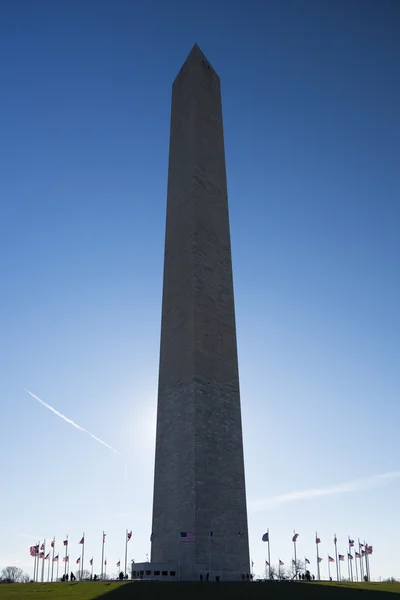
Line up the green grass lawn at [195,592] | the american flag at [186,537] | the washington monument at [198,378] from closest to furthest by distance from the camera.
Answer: the green grass lawn at [195,592], the american flag at [186,537], the washington monument at [198,378]

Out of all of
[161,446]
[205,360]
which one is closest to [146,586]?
[161,446]

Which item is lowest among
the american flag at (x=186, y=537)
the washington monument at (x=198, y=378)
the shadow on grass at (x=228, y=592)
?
the shadow on grass at (x=228, y=592)

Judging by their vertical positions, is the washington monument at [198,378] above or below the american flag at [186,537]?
above

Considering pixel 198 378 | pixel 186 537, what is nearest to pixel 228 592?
pixel 186 537

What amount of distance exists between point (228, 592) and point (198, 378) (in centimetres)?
1482

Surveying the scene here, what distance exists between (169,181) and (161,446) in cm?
2277

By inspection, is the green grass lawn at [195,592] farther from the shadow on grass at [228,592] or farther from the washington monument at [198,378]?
the washington monument at [198,378]

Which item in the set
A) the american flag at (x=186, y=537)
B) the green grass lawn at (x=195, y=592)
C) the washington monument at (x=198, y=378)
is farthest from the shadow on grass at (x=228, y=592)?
the washington monument at (x=198, y=378)

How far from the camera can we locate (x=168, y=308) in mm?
44344

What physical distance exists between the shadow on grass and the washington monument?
17.7ft

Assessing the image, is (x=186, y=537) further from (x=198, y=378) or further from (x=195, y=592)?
(x=198, y=378)

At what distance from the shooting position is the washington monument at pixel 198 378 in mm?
35781

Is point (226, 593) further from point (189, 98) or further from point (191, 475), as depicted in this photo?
point (189, 98)

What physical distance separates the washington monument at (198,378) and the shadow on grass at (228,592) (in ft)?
17.7
